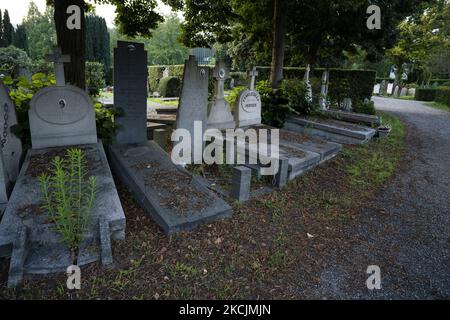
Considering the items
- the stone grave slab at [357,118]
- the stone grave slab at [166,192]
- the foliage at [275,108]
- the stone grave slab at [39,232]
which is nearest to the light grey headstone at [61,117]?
the stone grave slab at [166,192]

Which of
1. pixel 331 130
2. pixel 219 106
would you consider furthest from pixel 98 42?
pixel 331 130

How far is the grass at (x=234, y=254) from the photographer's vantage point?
9.27ft

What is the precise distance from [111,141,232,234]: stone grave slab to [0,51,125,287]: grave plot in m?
0.45

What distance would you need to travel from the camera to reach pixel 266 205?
4688 millimetres

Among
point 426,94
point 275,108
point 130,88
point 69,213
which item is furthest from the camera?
point 426,94

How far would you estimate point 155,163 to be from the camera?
504cm

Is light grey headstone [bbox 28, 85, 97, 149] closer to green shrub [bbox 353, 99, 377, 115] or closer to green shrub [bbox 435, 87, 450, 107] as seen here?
green shrub [bbox 353, 99, 377, 115]

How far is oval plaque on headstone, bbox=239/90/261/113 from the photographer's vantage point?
7.50m

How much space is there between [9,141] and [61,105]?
86 cm

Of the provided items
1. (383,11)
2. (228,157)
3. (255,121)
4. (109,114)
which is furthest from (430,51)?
(109,114)

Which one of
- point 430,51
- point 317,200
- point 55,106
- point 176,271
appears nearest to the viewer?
point 176,271

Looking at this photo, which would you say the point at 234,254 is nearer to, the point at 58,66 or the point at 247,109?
the point at 58,66
